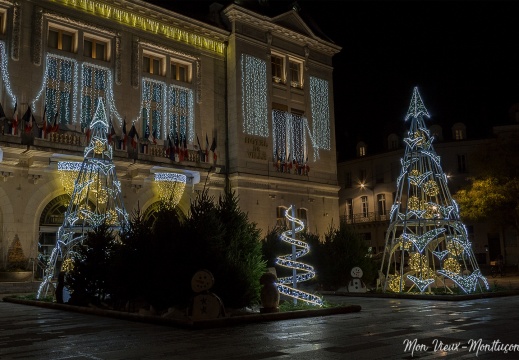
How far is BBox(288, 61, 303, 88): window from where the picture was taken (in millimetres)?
40219

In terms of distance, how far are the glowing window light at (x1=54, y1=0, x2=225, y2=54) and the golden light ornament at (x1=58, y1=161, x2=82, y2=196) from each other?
9.19m

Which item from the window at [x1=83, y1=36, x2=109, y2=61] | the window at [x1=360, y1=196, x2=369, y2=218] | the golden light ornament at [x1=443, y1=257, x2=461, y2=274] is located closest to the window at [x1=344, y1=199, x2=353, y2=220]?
the window at [x1=360, y1=196, x2=369, y2=218]

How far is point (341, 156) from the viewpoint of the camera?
6291cm

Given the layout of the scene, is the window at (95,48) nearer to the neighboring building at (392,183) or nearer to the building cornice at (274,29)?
the building cornice at (274,29)

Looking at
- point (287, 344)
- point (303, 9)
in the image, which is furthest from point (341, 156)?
point (287, 344)

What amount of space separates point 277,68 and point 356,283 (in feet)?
66.2

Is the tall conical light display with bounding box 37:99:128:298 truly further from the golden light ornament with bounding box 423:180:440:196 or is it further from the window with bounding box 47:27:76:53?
the golden light ornament with bounding box 423:180:440:196

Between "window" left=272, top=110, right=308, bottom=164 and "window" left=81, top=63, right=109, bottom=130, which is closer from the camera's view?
"window" left=81, top=63, right=109, bottom=130

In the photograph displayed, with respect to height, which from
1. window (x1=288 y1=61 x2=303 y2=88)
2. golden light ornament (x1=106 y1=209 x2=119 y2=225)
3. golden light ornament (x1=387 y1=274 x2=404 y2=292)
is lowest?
golden light ornament (x1=387 y1=274 x2=404 y2=292)

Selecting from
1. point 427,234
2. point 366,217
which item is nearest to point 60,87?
point 427,234

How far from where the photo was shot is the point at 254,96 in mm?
36844

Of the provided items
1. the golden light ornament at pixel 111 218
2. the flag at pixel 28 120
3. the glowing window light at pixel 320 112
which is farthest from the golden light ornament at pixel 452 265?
the flag at pixel 28 120

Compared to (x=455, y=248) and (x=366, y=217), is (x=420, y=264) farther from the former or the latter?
(x=366, y=217)

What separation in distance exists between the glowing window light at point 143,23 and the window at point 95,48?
1.47m
